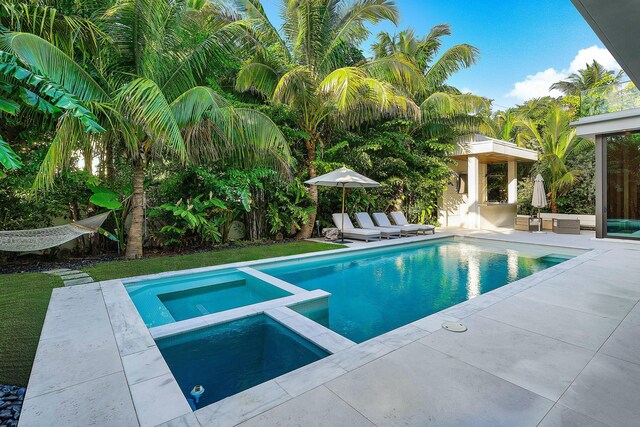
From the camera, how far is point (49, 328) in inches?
157

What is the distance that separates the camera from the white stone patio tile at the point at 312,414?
89.7 inches

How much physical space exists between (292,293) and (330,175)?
598 centimetres

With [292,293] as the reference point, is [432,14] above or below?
above

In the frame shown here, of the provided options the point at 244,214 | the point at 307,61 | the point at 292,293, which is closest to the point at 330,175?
the point at 244,214

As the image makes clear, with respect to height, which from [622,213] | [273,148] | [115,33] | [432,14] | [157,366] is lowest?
[157,366]

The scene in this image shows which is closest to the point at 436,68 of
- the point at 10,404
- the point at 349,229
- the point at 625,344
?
the point at 349,229

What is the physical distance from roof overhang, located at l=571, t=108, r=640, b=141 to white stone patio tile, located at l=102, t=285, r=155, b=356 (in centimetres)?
1520

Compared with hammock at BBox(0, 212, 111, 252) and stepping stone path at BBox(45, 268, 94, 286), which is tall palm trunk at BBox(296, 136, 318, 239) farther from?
stepping stone path at BBox(45, 268, 94, 286)

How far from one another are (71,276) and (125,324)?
3426mm

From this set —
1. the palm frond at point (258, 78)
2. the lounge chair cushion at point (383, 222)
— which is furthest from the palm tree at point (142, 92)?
the lounge chair cushion at point (383, 222)

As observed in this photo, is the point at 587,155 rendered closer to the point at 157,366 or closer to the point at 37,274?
the point at 157,366

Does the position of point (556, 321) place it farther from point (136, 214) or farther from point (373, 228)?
point (136, 214)

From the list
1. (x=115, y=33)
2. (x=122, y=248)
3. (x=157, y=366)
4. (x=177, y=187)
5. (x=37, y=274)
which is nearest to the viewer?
(x=157, y=366)

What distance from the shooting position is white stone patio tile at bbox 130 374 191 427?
7.85 ft
